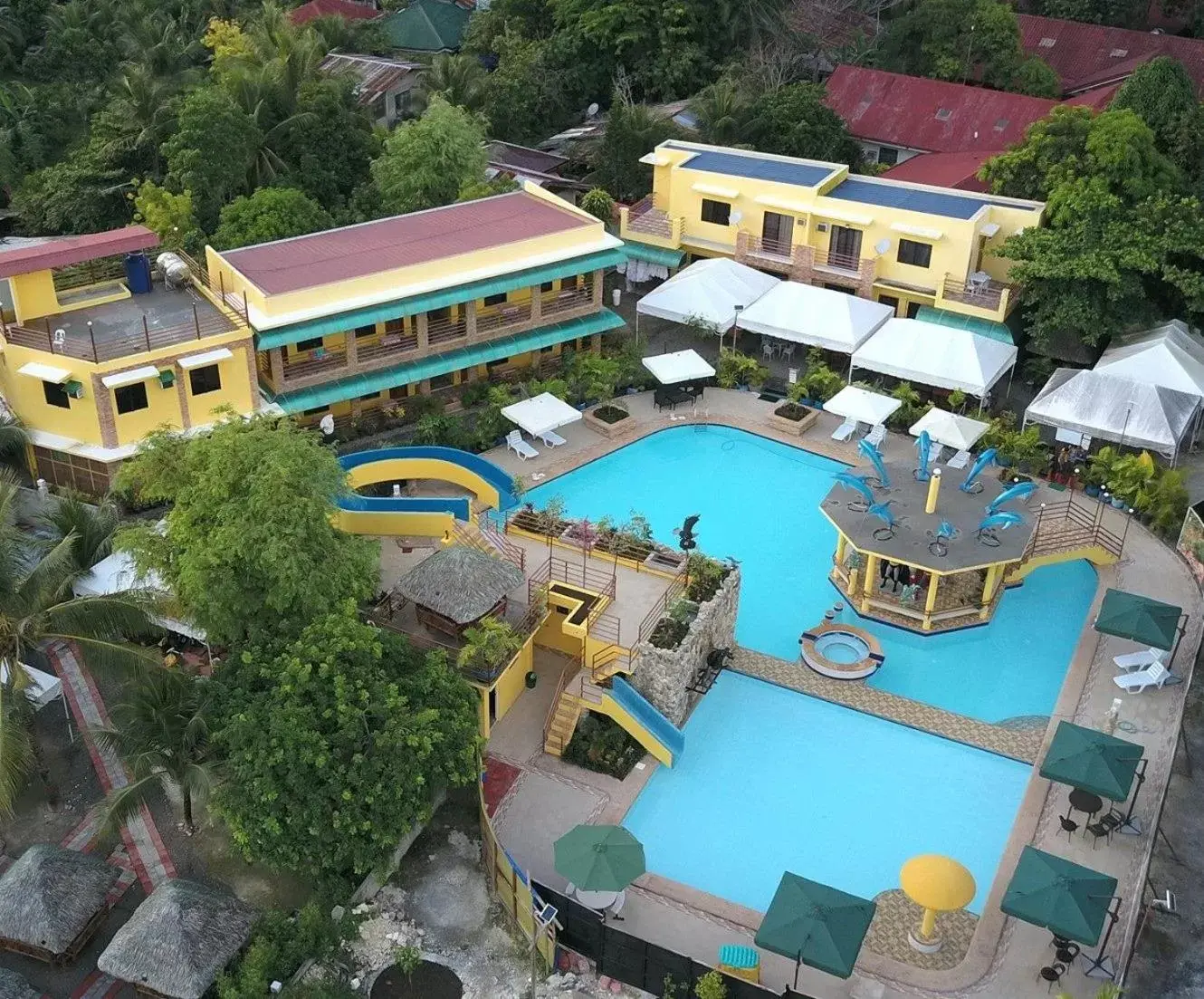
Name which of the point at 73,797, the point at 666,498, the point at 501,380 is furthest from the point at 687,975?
the point at 501,380

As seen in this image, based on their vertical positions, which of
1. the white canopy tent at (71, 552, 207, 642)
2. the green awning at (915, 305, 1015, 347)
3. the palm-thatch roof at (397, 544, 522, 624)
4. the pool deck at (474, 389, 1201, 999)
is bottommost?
the pool deck at (474, 389, 1201, 999)

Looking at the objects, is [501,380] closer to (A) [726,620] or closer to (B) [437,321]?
(B) [437,321]

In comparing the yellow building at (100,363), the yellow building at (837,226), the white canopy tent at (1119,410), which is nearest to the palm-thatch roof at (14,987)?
the yellow building at (100,363)

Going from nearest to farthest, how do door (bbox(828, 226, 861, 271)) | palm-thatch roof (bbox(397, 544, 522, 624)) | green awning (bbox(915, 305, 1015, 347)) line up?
1. palm-thatch roof (bbox(397, 544, 522, 624))
2. green awning (bbox(915, 305, 1015, 347))
3. door (bbox(828, 226, 861, 271))

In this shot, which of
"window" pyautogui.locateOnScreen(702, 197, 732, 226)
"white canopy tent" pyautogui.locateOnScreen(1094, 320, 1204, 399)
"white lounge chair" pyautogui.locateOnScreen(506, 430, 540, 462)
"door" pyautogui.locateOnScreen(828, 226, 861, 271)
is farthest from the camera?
"window" pyautogui.locateOnScreen(702, 197, 732, 226)

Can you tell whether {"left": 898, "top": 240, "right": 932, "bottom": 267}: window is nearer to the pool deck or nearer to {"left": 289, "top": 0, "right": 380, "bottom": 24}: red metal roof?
the pool deck

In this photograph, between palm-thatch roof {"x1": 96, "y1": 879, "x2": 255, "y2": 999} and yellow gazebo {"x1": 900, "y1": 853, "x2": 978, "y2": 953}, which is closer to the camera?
palm-thatch roof {"x1": 96, "y1": 879, "x2": 255, "y2": 999}

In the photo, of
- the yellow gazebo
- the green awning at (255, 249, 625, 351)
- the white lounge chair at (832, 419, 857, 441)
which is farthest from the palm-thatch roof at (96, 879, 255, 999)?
the white lounge chair at (832, 419, 857, 441)
